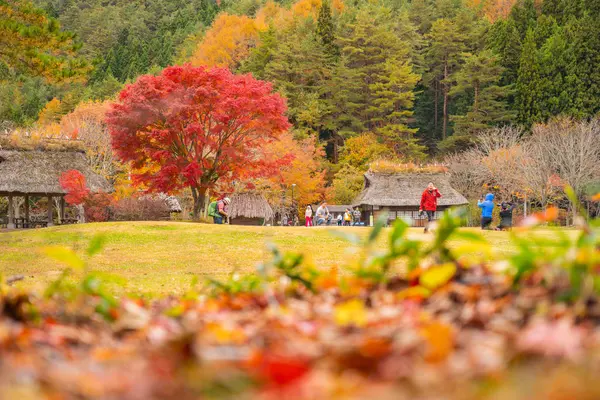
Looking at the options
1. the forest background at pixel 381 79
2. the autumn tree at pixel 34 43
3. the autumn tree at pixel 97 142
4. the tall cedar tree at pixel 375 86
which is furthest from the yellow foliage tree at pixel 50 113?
the autumn tree at pixel 34 43

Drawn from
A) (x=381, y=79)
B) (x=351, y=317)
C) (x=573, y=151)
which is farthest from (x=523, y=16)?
(x=351, y=317)

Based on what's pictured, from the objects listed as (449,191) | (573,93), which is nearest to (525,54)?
(573,93)

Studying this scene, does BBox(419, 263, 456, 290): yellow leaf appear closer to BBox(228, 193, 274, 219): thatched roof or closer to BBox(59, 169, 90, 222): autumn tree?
BBox(59, 169, 90, 222): autumn tree

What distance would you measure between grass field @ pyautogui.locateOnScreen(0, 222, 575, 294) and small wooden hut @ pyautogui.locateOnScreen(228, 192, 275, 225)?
24699 mm

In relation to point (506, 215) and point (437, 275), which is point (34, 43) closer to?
point (506, 215)

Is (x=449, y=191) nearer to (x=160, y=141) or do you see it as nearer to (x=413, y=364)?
(x=160, y=141)

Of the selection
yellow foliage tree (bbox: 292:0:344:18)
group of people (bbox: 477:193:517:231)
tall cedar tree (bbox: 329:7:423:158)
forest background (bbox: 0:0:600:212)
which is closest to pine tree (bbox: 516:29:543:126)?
forest background (bbox: 0:0:600:212)

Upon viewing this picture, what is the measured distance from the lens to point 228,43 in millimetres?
82812

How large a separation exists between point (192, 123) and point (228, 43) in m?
56.0

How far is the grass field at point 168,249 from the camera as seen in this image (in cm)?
1548

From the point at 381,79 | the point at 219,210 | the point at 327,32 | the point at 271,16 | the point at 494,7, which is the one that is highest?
the point at 271,16

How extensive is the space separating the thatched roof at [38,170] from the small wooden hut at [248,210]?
12317 mm

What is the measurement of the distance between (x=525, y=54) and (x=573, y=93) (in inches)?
247

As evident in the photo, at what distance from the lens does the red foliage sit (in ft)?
119
